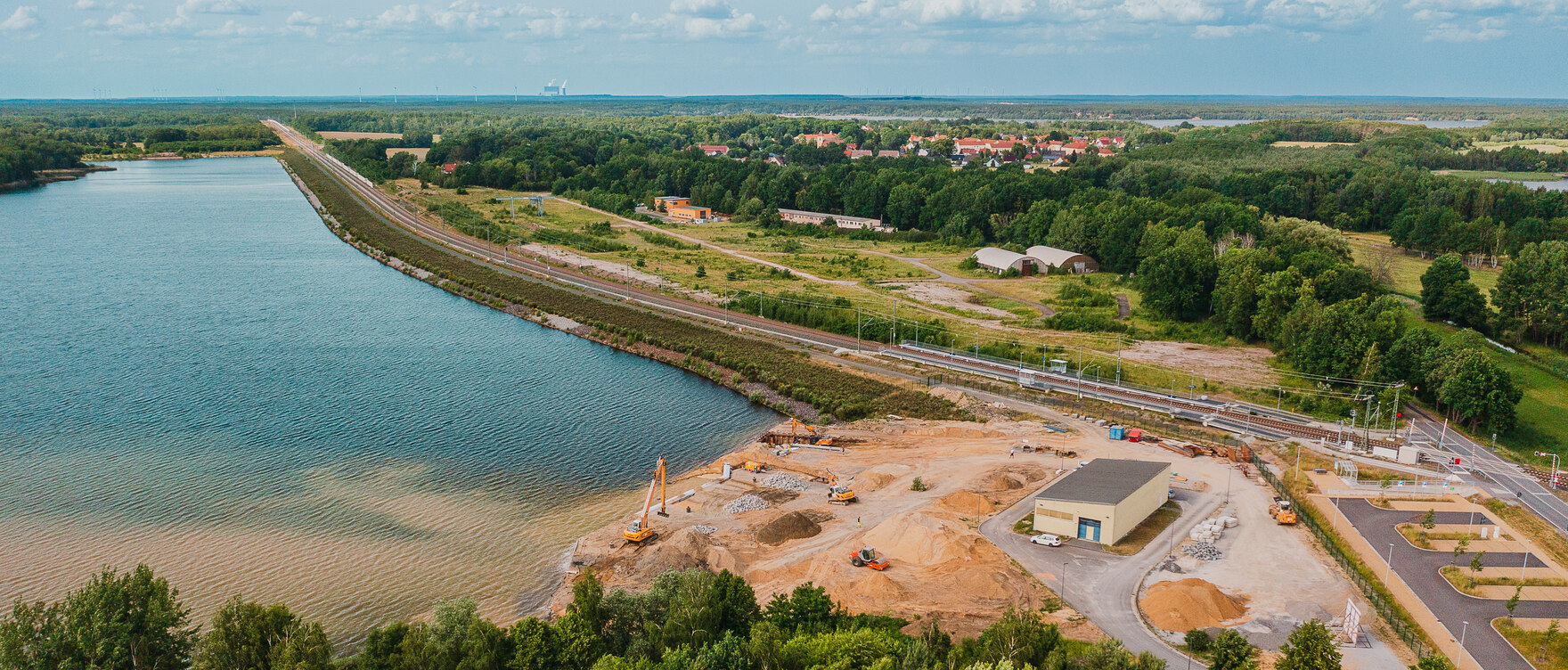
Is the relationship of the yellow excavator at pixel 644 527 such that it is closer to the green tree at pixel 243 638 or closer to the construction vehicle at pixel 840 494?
the construction vehicle at pixel 840 494

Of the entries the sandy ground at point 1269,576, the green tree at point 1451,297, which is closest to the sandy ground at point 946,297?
the green tree at point 1451,297

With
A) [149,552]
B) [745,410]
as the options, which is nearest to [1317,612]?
[745,410]

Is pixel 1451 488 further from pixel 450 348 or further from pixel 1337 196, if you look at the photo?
pixel 1337 196

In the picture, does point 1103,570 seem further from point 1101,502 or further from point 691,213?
Answer: point 691,213

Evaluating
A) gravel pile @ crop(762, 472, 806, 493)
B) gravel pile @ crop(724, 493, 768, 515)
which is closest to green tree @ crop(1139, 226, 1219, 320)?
gravel pile @ crop(762, 472, 806, 493)

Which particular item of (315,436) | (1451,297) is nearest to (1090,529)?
(315,436)

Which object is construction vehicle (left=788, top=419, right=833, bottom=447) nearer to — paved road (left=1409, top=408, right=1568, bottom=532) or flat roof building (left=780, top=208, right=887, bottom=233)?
paved road (left=1409, top=408, right=1568, bottom=532)
